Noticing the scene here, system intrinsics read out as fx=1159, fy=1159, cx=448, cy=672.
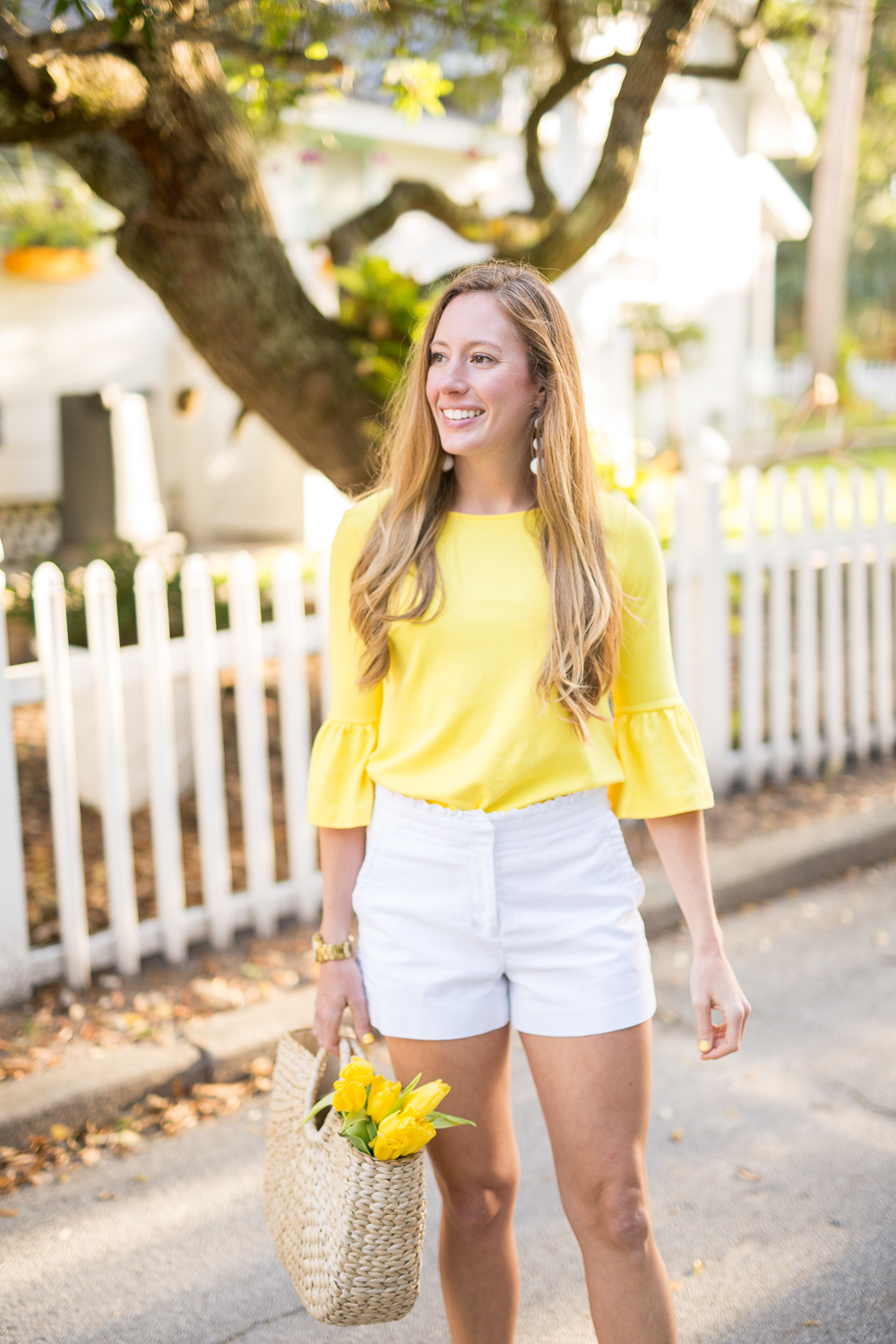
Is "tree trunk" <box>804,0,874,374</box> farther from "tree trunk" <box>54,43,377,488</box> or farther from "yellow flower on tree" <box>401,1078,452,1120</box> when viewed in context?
"yellow flower on tree" <box>401,1078,452,1120</box>

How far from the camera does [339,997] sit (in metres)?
1.97

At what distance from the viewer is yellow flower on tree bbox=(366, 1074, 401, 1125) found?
163cm

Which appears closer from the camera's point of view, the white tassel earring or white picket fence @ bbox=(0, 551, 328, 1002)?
the white tassel earring

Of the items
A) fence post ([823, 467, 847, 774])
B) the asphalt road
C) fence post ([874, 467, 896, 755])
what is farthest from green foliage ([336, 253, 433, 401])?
the asphalt road

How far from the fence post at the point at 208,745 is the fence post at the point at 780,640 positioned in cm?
276

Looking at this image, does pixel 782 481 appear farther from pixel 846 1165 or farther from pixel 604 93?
pixel 604 93

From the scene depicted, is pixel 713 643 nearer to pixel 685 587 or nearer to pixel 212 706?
pixel 685 587

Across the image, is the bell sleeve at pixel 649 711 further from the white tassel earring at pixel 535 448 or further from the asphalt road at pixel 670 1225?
the asphalt road at pixel 670 1225

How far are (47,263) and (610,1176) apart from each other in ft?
29.8

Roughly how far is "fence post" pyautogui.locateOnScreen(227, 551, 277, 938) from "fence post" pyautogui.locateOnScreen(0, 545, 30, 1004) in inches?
29.9

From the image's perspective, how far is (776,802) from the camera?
209 inches

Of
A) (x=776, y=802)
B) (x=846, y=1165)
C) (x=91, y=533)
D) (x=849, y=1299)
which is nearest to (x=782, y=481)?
(x=776, y=802)

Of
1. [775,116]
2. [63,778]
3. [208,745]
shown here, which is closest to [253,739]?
[208,745]

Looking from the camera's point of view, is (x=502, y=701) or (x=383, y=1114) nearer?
(x=383, y=1114)
